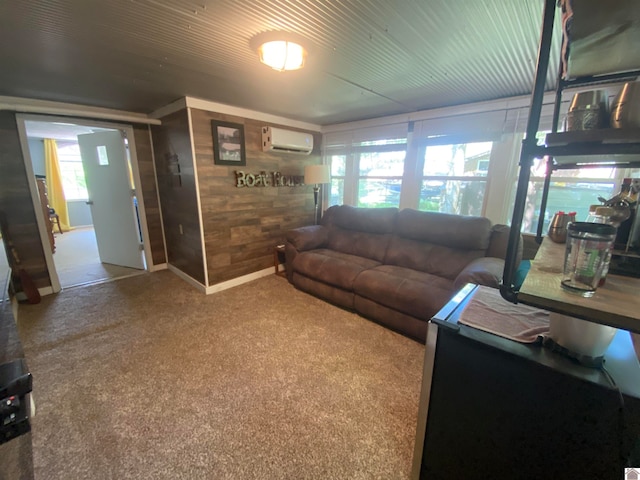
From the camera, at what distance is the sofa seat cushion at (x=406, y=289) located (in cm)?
218

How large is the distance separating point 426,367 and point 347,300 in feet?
5.60

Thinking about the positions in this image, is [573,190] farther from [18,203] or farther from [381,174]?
[18,203]

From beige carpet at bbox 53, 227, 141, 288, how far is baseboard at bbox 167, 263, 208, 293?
0.46 metres

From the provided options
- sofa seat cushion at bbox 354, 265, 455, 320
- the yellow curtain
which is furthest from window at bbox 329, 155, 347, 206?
the yellow curtain

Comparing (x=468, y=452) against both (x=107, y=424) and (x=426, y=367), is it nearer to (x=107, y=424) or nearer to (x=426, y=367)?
(x=426, y=367)

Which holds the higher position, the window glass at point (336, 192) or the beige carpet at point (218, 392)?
the window glass at point (336, 192)

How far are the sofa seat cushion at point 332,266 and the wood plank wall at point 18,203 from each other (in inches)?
118

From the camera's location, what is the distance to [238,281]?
3498 millimetres

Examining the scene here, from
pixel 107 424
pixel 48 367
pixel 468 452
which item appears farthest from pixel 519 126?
pixel 48 367

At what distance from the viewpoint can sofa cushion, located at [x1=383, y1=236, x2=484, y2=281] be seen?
263 cm

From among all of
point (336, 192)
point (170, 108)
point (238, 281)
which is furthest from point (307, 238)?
point (170, 108)

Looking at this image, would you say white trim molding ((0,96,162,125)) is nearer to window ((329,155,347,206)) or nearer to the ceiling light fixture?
the ceiling light fixture

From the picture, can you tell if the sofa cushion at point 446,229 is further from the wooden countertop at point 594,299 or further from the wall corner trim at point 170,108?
the wall corner trim at point 170,108

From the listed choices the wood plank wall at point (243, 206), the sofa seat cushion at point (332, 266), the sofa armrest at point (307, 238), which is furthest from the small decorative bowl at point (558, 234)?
the wood plank wall at point (243, 206)
